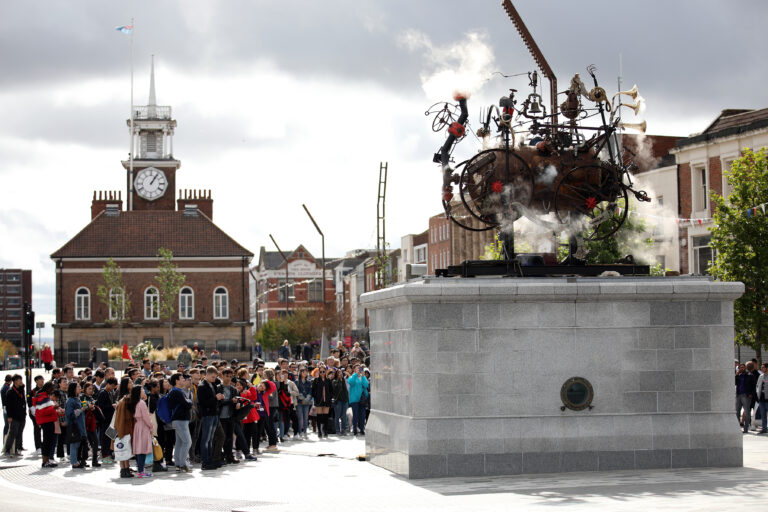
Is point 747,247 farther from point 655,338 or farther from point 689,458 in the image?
point 689,458

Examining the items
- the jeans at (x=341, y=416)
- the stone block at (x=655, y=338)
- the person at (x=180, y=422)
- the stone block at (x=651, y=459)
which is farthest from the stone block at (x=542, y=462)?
the jeans at (x=341, y=416)

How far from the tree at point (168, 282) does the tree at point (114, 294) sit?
2598mm

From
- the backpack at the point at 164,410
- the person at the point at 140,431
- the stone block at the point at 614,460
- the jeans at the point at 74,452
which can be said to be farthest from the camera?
the jeans at the point at 74,452

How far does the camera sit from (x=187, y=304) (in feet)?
264

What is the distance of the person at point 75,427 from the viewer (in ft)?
62.8

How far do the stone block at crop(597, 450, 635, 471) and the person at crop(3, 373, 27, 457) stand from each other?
11709mm

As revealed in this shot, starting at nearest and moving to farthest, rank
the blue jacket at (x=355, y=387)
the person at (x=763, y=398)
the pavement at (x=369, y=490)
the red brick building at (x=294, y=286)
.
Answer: the pavement at (x=369, y=490) → the person at (x=763, y=398) → the blue jacket at (x=355, y=387) → the red brick building at (x=294, y=286)

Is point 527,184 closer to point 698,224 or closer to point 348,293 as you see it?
point 698,224

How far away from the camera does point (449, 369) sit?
50.5 ft

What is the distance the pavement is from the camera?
42.0 ft

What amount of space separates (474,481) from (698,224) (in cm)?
3267

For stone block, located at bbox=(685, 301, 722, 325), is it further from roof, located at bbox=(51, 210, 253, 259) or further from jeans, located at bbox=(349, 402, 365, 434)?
roof, located at bbox=(51, 210, 253, 259)

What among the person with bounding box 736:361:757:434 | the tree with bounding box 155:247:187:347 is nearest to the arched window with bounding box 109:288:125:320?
the tree with bounding box 155:247:187:347

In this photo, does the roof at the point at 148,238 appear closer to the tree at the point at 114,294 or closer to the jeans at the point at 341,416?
the tree at the point at 114,294
